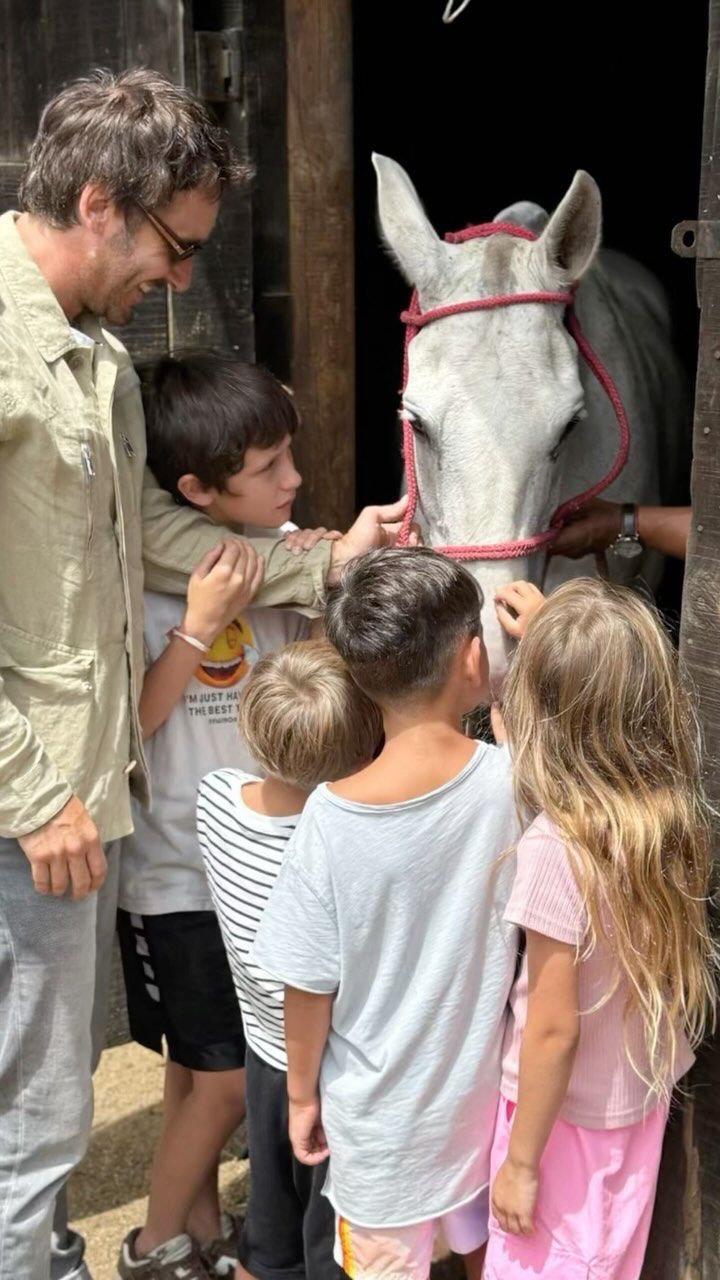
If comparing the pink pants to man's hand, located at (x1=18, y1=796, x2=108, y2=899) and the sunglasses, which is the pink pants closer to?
man's hand, located at (x1=18, y1=796, x2=108, y2=899)

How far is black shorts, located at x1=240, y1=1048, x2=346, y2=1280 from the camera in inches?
78.6

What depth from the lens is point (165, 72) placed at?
2.83 metres

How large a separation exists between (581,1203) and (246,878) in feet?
2.18

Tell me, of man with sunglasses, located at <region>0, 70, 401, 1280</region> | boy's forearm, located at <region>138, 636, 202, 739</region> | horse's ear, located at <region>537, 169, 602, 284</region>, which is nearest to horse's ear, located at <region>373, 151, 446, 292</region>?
horse's ear, located at <region>537, 169, 602, 284</region>

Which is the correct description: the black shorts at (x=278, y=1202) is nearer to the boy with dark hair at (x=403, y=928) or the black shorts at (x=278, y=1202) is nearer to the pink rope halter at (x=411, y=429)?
the boy with dark hair at (x=403, y=928)

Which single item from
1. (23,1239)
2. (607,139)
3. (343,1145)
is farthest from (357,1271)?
(607,139)

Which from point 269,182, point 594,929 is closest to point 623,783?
point 594,929

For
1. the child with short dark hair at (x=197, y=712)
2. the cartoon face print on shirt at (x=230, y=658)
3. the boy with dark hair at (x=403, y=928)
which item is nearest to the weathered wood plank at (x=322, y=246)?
the child with short dark hair at (x=197, y=712)

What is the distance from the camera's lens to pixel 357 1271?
186 cm

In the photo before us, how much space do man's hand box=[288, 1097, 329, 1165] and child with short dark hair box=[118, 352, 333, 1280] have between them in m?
0.48

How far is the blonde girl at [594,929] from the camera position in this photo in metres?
1.69

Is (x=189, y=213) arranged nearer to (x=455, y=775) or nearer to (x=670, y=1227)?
(x=455, y=775)

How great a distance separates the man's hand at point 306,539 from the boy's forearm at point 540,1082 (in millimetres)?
981

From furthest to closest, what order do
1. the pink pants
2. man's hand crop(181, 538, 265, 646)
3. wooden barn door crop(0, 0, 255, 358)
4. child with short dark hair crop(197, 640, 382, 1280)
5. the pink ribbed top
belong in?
wooden barn door crop(0, 0, 255, 358), man's hand crop(181, 538, 265, 646), child with short dark hair crop(197, 640, 382, 1280), the pink pants, the pink ribbed top
